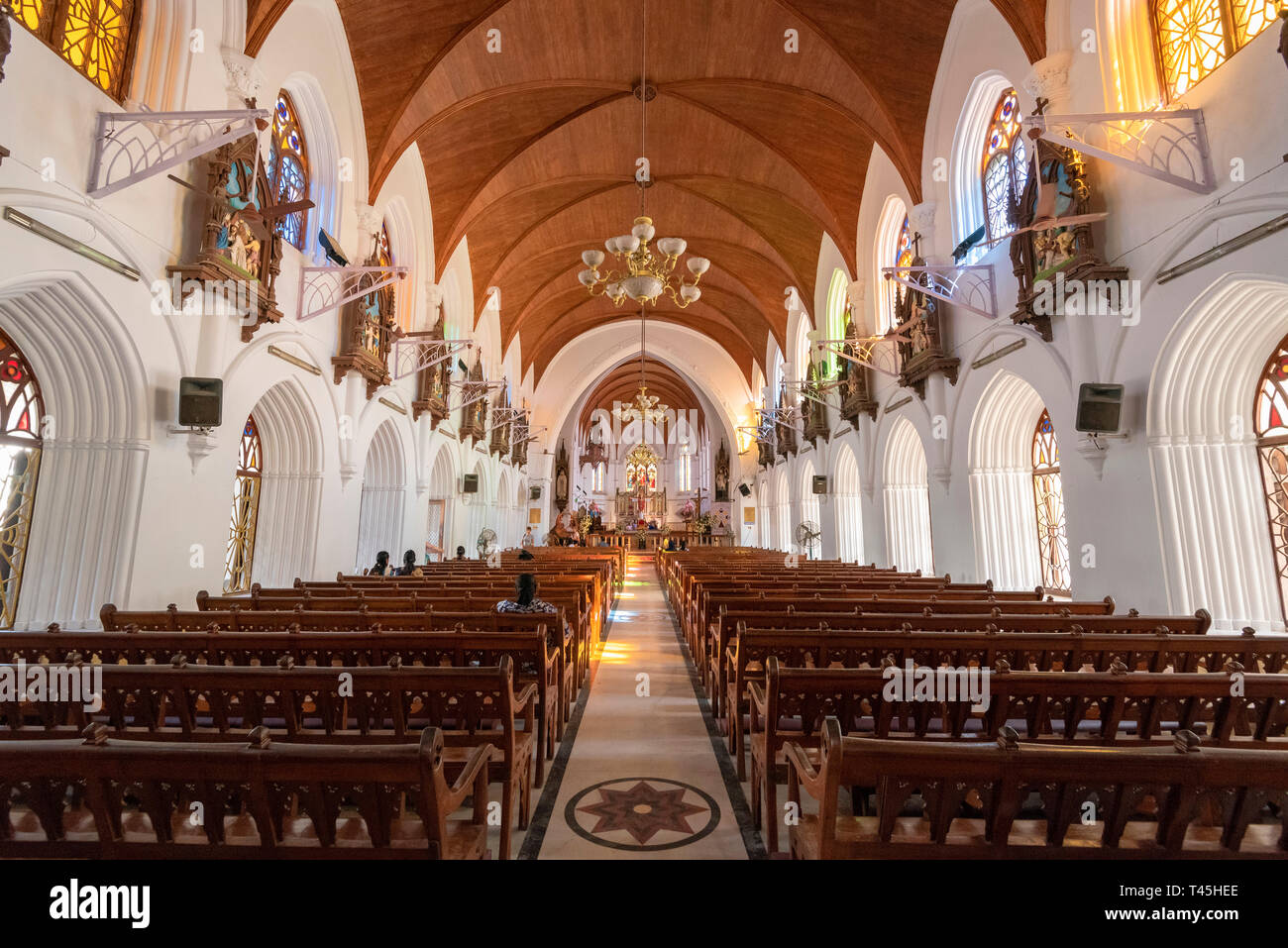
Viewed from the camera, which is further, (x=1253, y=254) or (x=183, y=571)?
(x=183, y=571)

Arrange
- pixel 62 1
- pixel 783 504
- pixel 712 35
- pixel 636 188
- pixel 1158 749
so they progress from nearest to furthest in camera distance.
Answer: pixel 1158 749, pixel 62 1, pixel 712 35, pixel 636 188, pixel 783 504

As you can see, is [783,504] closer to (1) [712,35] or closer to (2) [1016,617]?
(1) [712,35]

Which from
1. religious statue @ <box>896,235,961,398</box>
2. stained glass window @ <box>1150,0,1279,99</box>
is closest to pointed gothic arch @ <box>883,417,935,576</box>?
religious statue @ <box>896,235,961,398</box>

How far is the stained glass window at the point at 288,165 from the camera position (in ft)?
25.8

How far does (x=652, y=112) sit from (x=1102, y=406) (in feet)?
35.0

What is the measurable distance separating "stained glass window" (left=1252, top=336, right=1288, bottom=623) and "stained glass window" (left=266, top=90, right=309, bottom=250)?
10688 millimetres

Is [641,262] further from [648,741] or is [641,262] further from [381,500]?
[648,741]

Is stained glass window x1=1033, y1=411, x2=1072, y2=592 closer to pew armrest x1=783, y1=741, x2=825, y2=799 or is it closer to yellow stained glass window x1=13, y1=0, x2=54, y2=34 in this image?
pew armrest x1=783, y1=741, x2=825, y2=799

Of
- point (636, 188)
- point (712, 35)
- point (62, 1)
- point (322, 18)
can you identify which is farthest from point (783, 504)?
point (62, 1)

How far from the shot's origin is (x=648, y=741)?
13.9 ft

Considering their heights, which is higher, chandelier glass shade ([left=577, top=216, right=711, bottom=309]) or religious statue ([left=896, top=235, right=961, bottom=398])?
chandelier glass shade ([left=577, top=216, right=711, bottom=309])

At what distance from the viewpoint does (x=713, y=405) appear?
28.2 meters

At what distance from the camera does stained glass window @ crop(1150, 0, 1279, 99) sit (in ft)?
15.4
